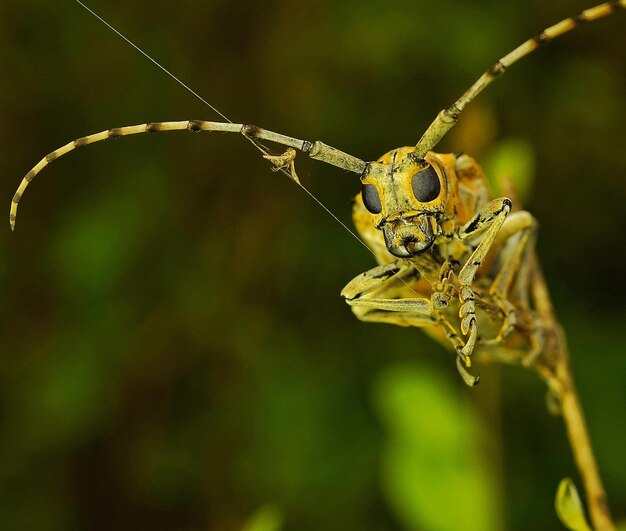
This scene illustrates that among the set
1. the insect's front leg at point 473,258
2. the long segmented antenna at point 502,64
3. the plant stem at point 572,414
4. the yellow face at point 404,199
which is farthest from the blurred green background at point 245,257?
the long segmented antenna at point 502,64

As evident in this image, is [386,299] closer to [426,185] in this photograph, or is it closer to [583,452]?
[426,185]

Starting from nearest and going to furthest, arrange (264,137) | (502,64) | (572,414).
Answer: (502,64)
(264,137)
(572,414)

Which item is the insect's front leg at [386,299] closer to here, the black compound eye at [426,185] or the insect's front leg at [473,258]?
the insect's front leg at [473,258]

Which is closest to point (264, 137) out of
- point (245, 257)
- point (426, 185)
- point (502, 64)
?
point (426, 185)

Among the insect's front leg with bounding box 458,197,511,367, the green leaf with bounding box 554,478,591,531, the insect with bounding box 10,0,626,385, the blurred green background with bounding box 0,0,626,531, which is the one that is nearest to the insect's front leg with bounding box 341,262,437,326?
the insect with bounding box 10,0,626,385

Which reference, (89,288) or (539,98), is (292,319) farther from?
(539,98)
